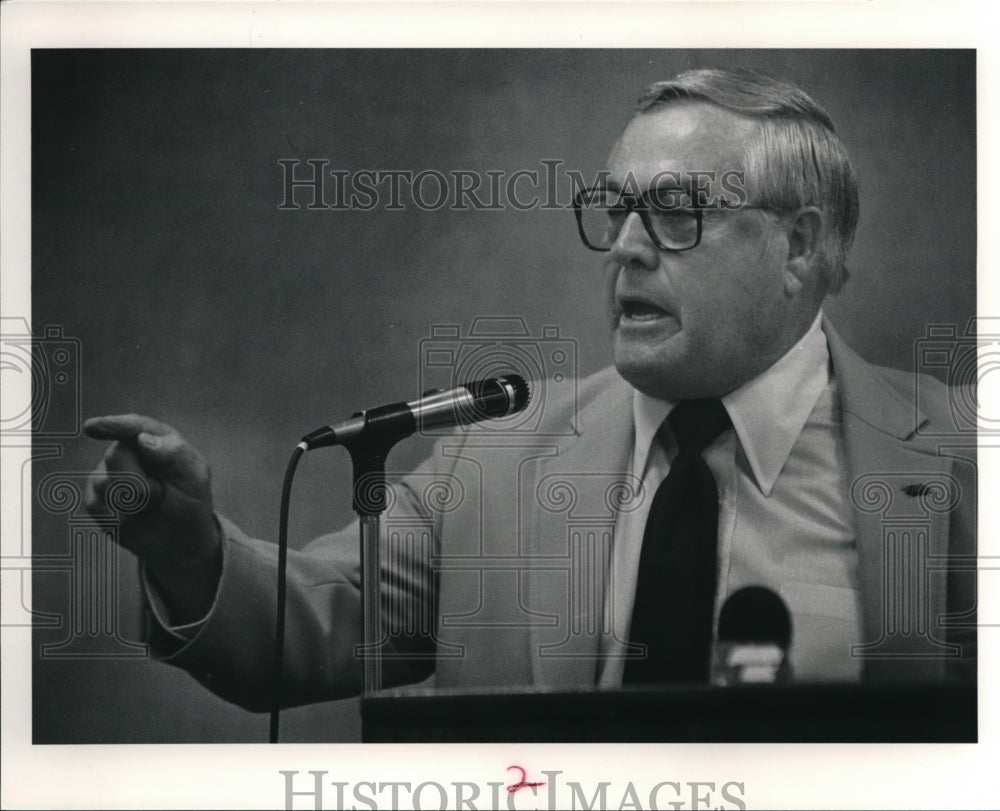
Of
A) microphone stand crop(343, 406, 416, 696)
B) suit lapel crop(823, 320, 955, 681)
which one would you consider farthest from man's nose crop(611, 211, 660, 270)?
microphone stand crop(343, 406, 416, 696)

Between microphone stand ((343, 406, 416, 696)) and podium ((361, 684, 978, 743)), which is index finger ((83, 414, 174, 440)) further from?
podium ((361, 684, 978, 743))

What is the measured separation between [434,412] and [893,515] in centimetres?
87

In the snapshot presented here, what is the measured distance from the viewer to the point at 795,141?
6.52ft

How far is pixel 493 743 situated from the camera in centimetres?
201

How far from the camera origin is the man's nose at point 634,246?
197cm

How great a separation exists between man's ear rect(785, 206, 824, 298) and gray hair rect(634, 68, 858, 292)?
0.04ft

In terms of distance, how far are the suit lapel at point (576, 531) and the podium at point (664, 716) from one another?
7 centimetres

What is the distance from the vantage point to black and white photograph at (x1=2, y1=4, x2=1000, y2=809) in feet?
6.52

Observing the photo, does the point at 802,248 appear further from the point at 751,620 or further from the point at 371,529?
the point at 371,529

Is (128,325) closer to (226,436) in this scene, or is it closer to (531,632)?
(226,436)

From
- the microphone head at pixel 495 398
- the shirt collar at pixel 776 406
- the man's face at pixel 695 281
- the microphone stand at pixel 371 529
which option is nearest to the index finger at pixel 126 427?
the microphone stand at pixel 371 529

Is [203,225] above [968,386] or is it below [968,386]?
above

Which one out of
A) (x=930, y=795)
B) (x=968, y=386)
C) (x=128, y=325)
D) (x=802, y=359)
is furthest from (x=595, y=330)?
(x=930, y=795)

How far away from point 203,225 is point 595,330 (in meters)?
0.76
